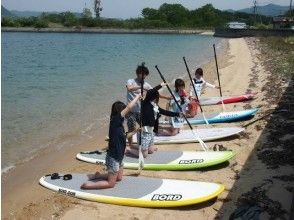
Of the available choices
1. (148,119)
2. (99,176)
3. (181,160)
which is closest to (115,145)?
(99,176)

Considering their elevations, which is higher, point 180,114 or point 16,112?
point 180,114

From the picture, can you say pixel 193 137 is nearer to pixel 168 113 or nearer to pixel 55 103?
pixel 168 113

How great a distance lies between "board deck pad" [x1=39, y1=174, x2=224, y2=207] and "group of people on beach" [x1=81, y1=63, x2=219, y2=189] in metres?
0.19

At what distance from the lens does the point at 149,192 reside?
24.7 ft

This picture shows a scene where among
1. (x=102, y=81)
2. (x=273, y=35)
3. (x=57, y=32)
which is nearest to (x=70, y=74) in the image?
(x=102, y=81)

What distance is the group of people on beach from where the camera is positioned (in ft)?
24.5

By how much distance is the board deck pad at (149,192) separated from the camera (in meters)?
7.24

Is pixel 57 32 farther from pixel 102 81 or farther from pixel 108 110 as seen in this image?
pixel 108 110

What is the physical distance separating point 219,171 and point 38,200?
367 centimetres

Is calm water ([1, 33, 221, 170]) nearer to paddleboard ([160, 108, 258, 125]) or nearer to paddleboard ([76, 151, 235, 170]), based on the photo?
paddleboard ([160, 108, 258, 125])

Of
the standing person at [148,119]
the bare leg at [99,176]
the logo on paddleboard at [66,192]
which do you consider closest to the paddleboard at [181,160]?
the standing person at [148,119]

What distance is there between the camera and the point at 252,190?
766 cm

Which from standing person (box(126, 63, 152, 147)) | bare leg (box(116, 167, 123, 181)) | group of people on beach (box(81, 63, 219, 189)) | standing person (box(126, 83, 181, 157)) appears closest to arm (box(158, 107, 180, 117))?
group of people on beach (box(81, 63, 219, 189))

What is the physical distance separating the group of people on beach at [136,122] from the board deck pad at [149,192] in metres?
0.19
